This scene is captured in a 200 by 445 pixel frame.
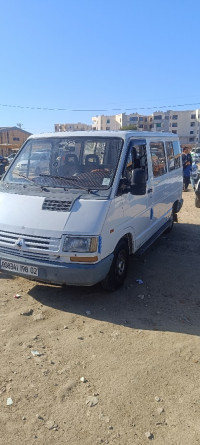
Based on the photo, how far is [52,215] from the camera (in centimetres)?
412

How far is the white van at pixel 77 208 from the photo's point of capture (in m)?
3.96

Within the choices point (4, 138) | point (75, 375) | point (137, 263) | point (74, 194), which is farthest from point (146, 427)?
point (4, 138)

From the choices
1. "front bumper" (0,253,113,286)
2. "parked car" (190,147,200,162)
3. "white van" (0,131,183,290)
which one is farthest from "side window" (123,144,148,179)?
"parked car" (190,147,200,162)

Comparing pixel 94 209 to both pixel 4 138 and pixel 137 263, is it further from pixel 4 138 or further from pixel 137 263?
pixel 4 138

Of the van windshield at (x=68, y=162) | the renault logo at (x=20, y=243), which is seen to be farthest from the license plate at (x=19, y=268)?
the van windshield at (x=68, y=162)

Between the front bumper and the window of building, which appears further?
the window of building

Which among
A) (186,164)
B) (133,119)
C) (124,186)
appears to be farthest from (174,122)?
(124,186)

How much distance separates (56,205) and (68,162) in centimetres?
97

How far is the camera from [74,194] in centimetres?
434

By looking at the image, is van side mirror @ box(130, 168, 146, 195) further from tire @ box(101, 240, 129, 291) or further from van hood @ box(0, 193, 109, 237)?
tire @ box(101, 240, 129, 291)

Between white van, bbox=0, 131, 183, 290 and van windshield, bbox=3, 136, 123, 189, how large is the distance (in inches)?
0.5

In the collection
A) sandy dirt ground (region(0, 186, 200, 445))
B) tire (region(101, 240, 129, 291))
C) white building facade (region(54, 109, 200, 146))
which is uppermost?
white building facade (region(54, 109, 200, 146))

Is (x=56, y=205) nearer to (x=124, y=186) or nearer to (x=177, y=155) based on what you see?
(x=124, y=186)

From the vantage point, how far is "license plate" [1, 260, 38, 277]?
411cm
